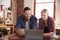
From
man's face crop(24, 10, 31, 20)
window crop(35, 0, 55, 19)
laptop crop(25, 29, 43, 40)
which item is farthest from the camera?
window crop(35, 0, 55, 19)

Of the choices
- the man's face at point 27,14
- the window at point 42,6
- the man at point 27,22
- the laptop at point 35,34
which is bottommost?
the laptop at point 35,34

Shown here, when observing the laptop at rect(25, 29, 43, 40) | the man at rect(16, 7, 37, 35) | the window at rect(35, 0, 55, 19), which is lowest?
the laptop at rect(25, 29, 43, 40)

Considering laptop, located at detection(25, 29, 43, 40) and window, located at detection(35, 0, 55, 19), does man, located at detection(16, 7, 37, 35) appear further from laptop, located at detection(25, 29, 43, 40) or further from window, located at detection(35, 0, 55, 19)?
window, located at detection(35, 0, 55, 19)

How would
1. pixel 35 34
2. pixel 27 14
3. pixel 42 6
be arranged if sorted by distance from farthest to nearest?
pixel 42 6 < pixel 27 14 < pixel 35 34

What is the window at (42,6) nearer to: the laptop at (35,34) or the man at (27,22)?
the man at (27,22)

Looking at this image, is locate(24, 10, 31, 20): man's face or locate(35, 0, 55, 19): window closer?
locate(24, 10, 31, 20): man's face

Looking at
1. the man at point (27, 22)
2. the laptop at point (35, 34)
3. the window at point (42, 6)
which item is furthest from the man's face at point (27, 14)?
the window at point (42, 6)

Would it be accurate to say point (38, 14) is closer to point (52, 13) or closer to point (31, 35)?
point (52, 13)

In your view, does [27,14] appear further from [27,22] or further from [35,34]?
[35,34]

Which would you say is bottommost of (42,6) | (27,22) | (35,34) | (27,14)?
(35,34)

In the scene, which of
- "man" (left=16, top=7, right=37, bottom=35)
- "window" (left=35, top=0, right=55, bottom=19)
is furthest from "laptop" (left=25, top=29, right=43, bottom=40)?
"window" (left=35, top=0, right=55, bottom=19)

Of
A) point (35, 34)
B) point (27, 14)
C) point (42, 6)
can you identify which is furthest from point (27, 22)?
point (42, 6)

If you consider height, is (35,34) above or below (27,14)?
below

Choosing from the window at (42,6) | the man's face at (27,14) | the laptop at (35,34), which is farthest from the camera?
the window at (42,6)
